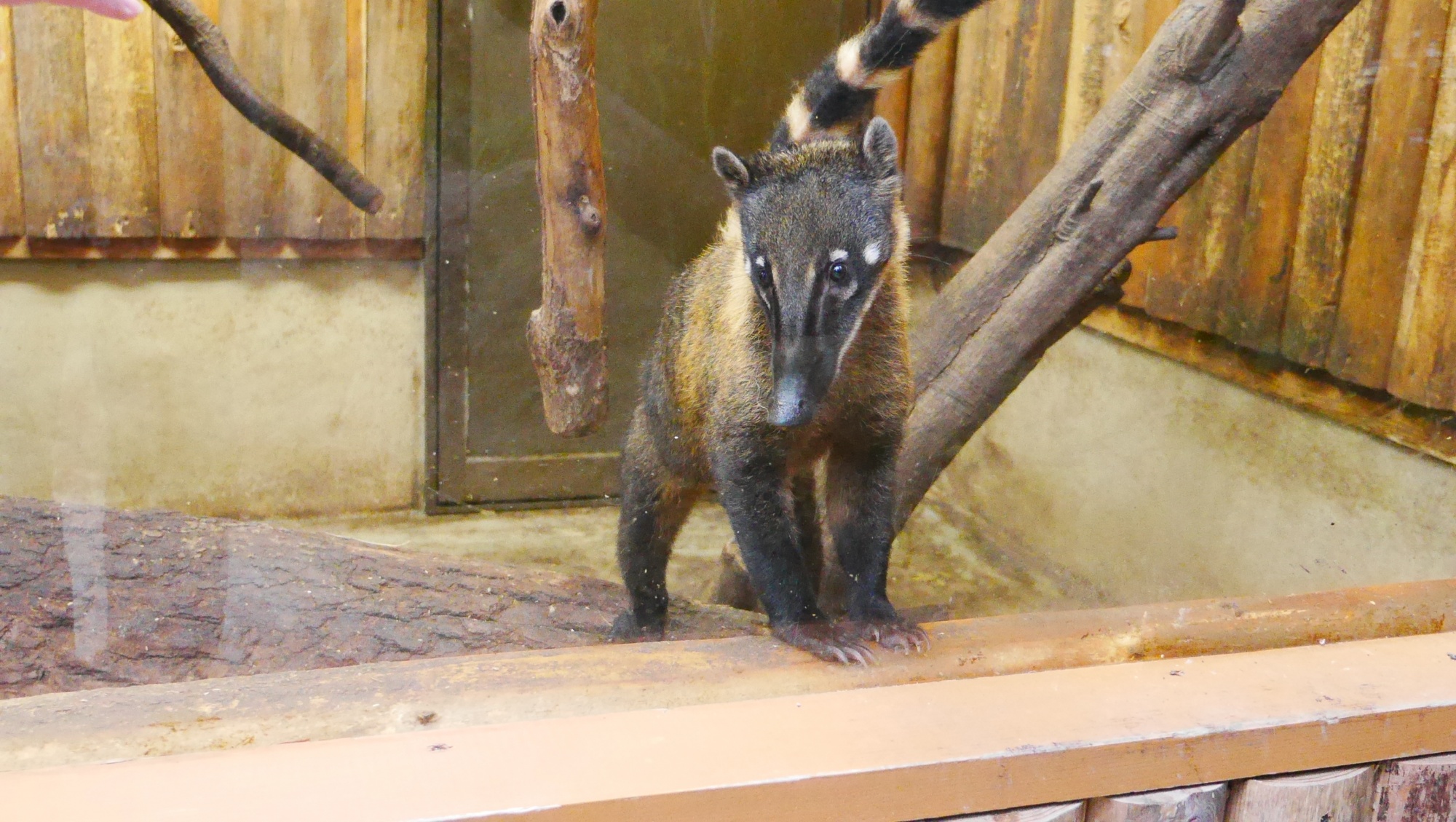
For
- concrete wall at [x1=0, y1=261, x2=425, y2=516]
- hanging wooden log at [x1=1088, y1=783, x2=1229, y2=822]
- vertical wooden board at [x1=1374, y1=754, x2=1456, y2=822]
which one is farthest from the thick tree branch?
vertical wooden board at [x1=1374, y1=754, x2=1456, y2=822]

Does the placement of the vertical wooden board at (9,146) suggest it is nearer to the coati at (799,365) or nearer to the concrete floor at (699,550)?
the concrete floor at (699,550)

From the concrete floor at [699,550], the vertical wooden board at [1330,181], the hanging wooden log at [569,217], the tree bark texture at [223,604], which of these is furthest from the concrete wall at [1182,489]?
the hanging wooden log at [569,217]

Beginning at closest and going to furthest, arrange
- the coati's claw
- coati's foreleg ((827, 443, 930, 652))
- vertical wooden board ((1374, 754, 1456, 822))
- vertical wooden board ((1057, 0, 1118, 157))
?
vertical wooden board ((1374, 754, 1456, 822)), the coati's claw, coati's foreleg ((827, 443, 930, 652)), vertical wooden board ((1057, 0, 1118, 157))

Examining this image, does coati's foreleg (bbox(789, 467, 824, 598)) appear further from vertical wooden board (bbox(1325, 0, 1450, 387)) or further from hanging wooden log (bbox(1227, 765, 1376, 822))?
vertical wooden board (bbox(1325, 0, 1450, 387))

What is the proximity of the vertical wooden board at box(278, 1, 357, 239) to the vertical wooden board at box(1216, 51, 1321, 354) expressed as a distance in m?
1.95

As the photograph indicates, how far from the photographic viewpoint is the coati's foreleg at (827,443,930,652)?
184 centimetres

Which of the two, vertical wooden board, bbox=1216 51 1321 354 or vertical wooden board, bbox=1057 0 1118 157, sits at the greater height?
vertical wooden board, bbox=1057 0 1118 157

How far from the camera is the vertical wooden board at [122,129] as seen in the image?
1.67 m

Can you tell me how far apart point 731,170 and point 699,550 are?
1.11 metres

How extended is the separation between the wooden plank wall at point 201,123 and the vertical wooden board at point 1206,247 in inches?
72.7

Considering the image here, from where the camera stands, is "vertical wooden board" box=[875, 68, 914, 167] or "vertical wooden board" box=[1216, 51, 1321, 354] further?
"vertical wooden board" box=[1216, 51, 1321, 354]

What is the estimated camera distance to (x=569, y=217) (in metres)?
1.71

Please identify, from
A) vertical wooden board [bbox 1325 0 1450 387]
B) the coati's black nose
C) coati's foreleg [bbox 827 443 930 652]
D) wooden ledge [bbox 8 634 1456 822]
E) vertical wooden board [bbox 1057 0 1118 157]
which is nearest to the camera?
wooden ledge [bbox 8 634 1456 822]

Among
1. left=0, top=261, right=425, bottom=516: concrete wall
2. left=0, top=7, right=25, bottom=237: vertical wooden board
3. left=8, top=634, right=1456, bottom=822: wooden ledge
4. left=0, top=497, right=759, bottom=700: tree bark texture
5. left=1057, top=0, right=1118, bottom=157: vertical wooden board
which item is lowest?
left=0, top=497, right=759, bottom=700: tree bark texture
